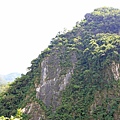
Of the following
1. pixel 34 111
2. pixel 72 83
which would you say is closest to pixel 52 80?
pixel 72 83

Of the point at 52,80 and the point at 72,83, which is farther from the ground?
the point at 52,80

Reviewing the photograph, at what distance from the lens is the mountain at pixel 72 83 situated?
83.3 feet

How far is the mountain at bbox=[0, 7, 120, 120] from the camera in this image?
2538 cm

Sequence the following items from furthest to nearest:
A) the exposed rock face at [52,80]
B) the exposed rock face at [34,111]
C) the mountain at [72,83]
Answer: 1. the exposed rock face at [52,80]
2. the exposed rock face at [34,111]
3. the mountain at [72,83]

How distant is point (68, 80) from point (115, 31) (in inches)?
481

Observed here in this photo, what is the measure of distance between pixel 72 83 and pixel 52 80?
268 cm

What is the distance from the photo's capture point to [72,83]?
28.2 meters

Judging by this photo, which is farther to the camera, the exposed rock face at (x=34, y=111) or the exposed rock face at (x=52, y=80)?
the exposed rock face at (x=52, y=80)

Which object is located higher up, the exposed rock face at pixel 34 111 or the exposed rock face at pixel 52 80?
the exposed rock face at pixel 52 80

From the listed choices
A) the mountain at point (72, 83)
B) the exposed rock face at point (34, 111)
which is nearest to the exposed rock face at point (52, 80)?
the mountain at point (72, 83)

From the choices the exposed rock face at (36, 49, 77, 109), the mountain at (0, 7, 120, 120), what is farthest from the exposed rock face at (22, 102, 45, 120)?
the exposed rock face at (36, 49, 77, 109)

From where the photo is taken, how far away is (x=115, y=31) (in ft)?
117

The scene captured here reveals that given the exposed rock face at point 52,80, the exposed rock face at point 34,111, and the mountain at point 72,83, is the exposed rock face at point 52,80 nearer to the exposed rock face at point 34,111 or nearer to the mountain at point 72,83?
the mountain at point 72,83

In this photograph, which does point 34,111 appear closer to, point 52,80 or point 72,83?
point 52,80
